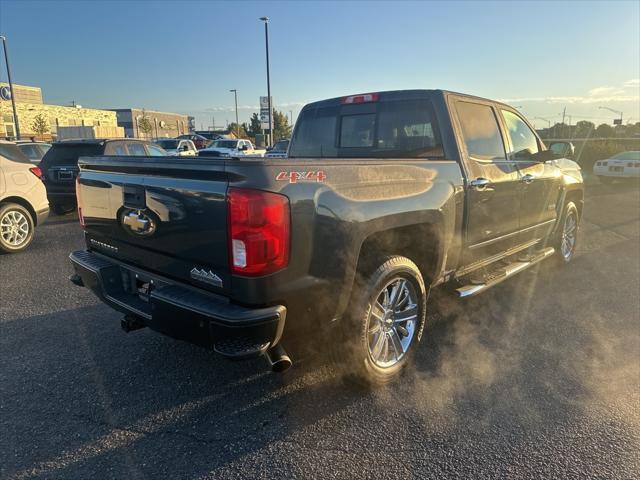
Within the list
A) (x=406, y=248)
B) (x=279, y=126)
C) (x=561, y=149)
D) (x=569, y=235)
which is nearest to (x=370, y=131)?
(x=406, y=248)

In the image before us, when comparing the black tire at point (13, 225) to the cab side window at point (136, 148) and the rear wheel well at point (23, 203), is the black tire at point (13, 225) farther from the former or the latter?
the cab side window at point (136, 148)

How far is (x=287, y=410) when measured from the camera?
9.54 feet

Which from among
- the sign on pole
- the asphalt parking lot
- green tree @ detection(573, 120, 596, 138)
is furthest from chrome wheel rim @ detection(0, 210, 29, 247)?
green tree @ detection(573, 120, 596, 138)

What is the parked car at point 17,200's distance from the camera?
6719 millimetres

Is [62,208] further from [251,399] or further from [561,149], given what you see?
[561,149]

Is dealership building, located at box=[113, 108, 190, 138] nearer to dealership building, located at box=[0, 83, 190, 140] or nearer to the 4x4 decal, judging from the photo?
dealership building, located at box=[0, 83, 190, 140]

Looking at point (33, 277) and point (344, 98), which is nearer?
point (344, 98)

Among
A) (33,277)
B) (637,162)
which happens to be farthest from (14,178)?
(637,162)

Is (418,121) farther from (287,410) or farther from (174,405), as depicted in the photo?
(174,405)

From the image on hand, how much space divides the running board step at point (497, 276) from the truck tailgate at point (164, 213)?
2244 millimetres

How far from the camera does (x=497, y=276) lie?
4.25 meters

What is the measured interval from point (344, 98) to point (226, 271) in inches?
105

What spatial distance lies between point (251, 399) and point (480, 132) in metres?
3.01

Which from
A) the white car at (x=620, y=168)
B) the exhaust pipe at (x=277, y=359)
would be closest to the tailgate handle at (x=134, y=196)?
the exhaust pipe at (x=277, y=359)
